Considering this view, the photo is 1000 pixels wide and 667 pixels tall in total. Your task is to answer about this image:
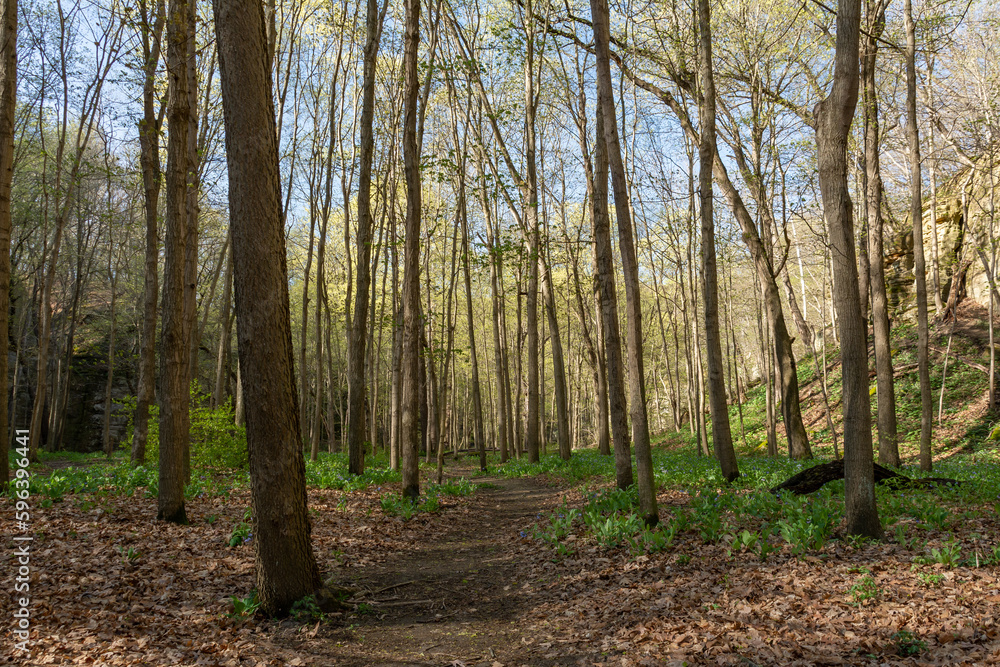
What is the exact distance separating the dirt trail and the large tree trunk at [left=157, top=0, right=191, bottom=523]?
108 inches

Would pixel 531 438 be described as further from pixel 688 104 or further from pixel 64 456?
pixel 64 456

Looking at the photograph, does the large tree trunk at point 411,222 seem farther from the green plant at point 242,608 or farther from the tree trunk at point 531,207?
the green plant at point 242,608

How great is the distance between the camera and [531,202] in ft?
48.4

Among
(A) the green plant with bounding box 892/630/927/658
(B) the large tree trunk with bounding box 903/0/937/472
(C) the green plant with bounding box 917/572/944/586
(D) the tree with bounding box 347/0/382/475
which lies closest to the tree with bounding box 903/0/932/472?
(B) the large tree trunk with bounding box 903/0/937/472

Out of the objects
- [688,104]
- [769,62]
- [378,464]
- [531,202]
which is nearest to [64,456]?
[378,464]

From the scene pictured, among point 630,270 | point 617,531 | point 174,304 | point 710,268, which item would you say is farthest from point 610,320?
point 174,304

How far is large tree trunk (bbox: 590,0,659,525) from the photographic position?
632 cm

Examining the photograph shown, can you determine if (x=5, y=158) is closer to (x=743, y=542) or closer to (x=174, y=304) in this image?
(x=174, y=304)

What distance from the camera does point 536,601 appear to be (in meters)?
5.14

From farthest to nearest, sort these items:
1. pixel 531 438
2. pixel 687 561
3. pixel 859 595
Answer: pixel 531 438
pixel 687 561
pixel 859 595

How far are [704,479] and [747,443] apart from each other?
12.6 m

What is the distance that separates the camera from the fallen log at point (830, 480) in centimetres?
744

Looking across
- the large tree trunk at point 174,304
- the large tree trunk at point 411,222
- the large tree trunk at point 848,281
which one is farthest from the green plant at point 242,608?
the large tree trunk at point 848,281

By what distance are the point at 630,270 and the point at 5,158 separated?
8550 millimetres
